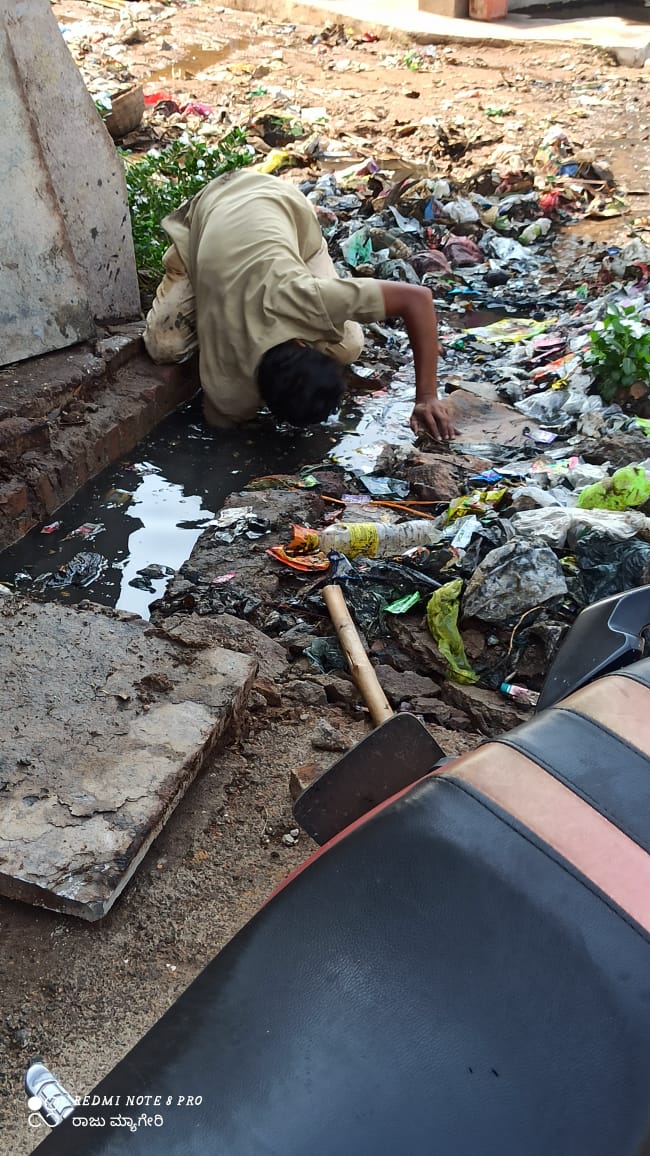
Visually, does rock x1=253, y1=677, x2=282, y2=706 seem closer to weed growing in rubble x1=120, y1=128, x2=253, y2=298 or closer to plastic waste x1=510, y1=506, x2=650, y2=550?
plastic waste x1=510, y1=506, x2=650, y2=550

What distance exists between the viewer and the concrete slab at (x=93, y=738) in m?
2.08

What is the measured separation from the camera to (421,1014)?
99 centimetres

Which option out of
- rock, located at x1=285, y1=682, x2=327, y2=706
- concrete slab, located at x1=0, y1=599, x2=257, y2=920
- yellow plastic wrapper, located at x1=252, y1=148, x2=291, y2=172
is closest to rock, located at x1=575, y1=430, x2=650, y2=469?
rock, located at x1=285, y1=682, x2=327, y2=706

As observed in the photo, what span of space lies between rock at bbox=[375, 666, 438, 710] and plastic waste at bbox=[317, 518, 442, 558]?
640mm

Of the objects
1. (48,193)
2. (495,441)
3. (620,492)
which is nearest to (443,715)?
(620,492)

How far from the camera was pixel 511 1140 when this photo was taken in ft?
2.94

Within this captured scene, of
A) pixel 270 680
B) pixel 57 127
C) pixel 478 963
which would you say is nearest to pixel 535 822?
pixel 478 963

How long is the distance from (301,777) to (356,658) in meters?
0.73

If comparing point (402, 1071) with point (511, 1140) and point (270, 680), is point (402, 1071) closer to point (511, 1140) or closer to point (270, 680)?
point (511, 1140)

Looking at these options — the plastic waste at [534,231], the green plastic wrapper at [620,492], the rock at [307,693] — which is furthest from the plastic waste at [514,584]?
the plastic waste at [534,231]

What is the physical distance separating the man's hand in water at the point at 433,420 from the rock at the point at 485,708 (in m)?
1.73

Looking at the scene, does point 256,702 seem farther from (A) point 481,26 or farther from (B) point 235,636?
(A) point 481,26

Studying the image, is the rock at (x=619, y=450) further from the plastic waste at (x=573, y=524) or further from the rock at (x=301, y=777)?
the rock at (x=301, y=777)

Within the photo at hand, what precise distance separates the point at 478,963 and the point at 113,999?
3.96 ft
